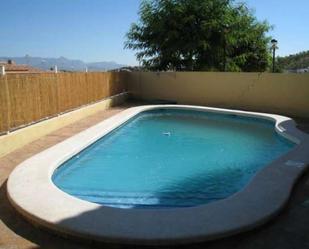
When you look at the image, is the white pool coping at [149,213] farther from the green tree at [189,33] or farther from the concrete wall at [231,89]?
the green tree at [189,33]

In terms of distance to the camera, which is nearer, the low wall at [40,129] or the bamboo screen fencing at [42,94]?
the low wall at [40,129]

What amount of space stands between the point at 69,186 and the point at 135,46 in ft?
62.7

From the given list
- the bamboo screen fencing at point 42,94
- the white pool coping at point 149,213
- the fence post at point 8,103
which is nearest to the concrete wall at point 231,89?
the bamboo screen fencing at point 42,94

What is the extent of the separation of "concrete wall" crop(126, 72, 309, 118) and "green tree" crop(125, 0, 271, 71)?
12.3 ft

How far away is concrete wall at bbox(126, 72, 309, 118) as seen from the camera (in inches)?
669

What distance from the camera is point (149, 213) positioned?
5.39m

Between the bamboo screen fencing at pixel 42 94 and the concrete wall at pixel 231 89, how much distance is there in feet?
14.4

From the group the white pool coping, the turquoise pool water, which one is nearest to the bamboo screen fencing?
the turquoise pool water

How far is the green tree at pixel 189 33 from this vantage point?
23.4 meters

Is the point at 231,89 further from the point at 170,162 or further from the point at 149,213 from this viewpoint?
the point at 149,213

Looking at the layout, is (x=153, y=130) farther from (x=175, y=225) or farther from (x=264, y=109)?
(x=175, y=225)

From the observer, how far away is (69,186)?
8.05m

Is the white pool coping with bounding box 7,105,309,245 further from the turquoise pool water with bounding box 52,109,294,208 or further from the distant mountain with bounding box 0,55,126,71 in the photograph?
the distant mountain with bounding box 0,55,126,71

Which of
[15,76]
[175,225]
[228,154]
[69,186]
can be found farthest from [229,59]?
[175,225]
